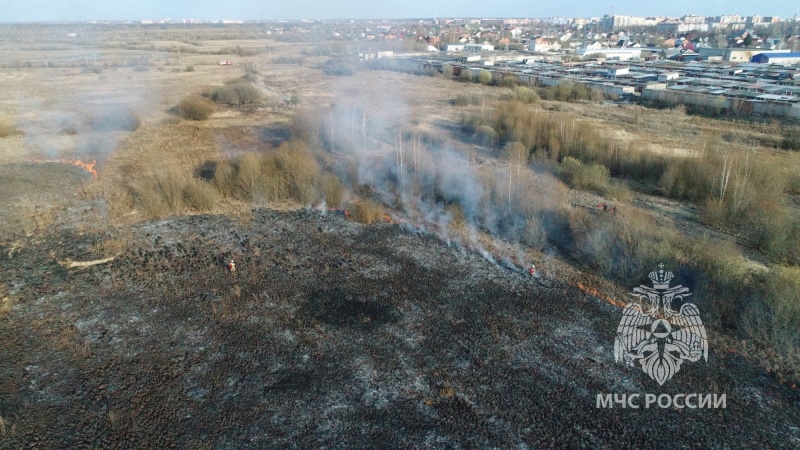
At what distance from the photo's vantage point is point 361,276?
8.43m

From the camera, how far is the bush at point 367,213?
422 inches

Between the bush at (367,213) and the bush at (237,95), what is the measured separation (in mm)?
16305

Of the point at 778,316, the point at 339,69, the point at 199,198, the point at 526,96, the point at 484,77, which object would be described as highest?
the point at 339,69

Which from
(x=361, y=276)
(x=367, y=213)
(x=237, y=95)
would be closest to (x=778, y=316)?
(x=361, y=276)

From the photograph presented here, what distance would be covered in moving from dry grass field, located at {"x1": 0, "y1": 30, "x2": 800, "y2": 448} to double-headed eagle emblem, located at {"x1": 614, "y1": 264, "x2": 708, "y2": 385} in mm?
249

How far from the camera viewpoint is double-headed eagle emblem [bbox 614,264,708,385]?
6305 millimetres

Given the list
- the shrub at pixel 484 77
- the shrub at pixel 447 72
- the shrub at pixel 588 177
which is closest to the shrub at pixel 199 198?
the shrub at pixel 588 177

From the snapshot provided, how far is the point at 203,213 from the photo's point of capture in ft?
36.8

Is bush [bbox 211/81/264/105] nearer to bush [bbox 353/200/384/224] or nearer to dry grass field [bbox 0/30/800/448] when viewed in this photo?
dry grass field [bbox 0/30/800/448]

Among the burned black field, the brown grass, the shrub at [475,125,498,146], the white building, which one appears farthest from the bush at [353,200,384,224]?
the white building

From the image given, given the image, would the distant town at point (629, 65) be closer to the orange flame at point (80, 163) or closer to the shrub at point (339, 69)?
the shrub at point (339, 69)

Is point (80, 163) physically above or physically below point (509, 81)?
below

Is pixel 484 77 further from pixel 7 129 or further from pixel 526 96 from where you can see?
Result: pixel 7 129

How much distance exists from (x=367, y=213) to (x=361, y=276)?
257 cm
